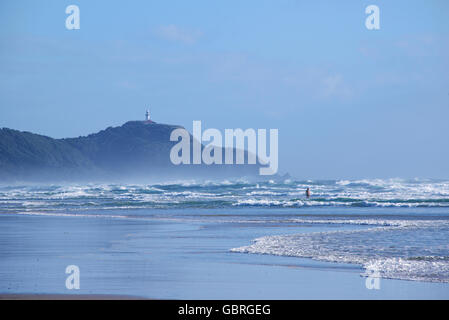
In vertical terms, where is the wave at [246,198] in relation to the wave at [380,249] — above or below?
below

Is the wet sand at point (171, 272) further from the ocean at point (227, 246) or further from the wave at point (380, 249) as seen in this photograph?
the wave at point (380, 249)

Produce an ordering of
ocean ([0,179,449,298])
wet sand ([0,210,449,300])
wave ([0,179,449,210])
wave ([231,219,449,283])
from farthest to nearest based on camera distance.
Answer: wave ([0,179,449,210]) → wave ([231,219,449,283]) → ocean ([0,179,449,298]) → wet sand ([0,210,449,300])

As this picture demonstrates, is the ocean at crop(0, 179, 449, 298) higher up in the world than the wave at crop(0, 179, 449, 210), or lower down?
higher up

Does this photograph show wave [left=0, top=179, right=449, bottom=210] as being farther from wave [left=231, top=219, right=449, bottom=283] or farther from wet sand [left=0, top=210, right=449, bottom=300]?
wet sand [left=0, top=210, right=449, bottom=300]

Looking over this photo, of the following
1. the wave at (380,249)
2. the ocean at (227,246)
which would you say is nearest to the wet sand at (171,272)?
the ocean at (227,246)

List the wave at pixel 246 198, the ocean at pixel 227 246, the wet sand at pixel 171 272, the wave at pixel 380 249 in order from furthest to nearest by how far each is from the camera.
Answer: the wave at pixel 246 198 → the wave at pixel 380 249 → the ocean at pixel 227 246 → the wet sand at pixel 171 272

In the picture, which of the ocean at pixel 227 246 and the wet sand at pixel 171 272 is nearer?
the wet sand at pixel 171 272

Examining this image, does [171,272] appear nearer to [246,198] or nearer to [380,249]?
[380,249]

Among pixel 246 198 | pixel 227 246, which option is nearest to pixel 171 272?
pixel 227 246

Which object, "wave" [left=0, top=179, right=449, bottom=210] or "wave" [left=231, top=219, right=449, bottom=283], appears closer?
"wave" [left=231, top=219, right=449, bottom=283]

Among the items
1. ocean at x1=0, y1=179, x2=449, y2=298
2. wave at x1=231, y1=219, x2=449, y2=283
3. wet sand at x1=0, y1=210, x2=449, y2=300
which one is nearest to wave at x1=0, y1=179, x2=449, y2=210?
ocean at x1=0, y1=179, x2=449, y2=298
